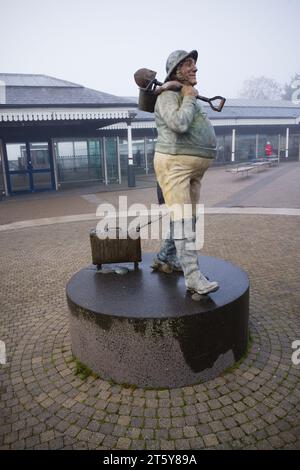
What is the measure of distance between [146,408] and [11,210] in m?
11.6

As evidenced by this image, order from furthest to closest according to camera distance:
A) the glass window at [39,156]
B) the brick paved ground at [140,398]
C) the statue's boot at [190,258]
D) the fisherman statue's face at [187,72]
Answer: the glass window at [39,156] → the statue's boot at [190,258] → the fisherman statue's face at [187,72] → the brick paved ground at [140,398]

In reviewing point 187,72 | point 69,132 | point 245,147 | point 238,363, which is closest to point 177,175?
point 187,72

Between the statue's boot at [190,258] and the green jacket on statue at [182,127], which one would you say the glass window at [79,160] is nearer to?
the green jacket on statue at [182,127]

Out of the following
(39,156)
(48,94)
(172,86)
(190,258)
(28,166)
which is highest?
(48,94)

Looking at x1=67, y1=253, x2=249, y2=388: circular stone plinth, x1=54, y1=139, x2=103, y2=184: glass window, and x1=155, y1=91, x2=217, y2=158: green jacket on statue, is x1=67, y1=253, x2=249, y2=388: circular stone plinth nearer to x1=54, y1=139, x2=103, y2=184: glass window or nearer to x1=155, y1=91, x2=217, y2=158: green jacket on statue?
x1=155, y1=91, x2=217, y2=158: green jacket on statue

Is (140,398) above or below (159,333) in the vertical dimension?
below

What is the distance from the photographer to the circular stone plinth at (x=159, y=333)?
2.79 meters

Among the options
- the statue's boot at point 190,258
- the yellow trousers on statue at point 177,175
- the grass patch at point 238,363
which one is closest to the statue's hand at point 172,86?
the yellow trousers on statue at point 177,175

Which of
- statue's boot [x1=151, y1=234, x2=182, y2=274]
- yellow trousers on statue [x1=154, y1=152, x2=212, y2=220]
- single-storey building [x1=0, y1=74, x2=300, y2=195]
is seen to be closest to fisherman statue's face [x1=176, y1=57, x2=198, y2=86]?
yellow trousers on statue [x1=154, y1=152, x2=212, y2=220]

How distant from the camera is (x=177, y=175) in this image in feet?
9.85

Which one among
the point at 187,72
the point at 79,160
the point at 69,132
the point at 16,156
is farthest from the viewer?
the point at 79,160

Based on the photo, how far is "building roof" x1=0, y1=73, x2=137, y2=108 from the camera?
561 inches

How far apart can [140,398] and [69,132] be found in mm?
17288

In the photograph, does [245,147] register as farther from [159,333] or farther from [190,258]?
[159,333]
